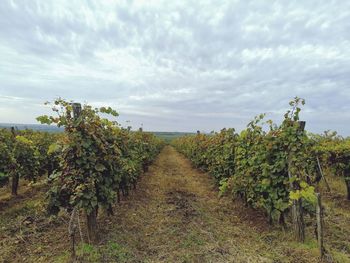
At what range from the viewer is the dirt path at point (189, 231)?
466cm

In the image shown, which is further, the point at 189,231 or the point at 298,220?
the point at 189,231

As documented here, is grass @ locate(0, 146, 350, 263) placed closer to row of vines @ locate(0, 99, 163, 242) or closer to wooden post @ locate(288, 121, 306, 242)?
wooden post @ locate(288, 121, 306, 242)

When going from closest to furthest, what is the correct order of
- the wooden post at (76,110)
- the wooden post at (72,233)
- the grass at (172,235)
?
1. the wooden post at (72,233)
2. the grass at (172,235)
3. the wooden post at (76,110)

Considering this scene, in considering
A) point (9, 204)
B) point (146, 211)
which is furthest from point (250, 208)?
point (9, 204)

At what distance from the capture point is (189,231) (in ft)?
18.6

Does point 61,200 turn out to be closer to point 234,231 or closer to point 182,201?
point 234,231

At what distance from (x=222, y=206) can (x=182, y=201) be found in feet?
4.24

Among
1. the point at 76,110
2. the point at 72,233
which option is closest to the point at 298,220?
the point at 72,233

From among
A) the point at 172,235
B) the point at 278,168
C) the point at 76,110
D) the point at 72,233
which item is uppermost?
the point at 76,110

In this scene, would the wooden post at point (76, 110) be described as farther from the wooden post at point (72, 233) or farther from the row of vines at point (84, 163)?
the wooden post at point (72, 233)

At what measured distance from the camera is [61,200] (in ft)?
15.9

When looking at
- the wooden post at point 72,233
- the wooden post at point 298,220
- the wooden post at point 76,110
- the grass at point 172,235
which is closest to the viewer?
the wooden post at point 72,233

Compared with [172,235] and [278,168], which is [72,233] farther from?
[278,168]

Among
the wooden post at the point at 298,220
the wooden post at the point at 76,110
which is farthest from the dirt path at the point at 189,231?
the wooden post at the point at 76,110
